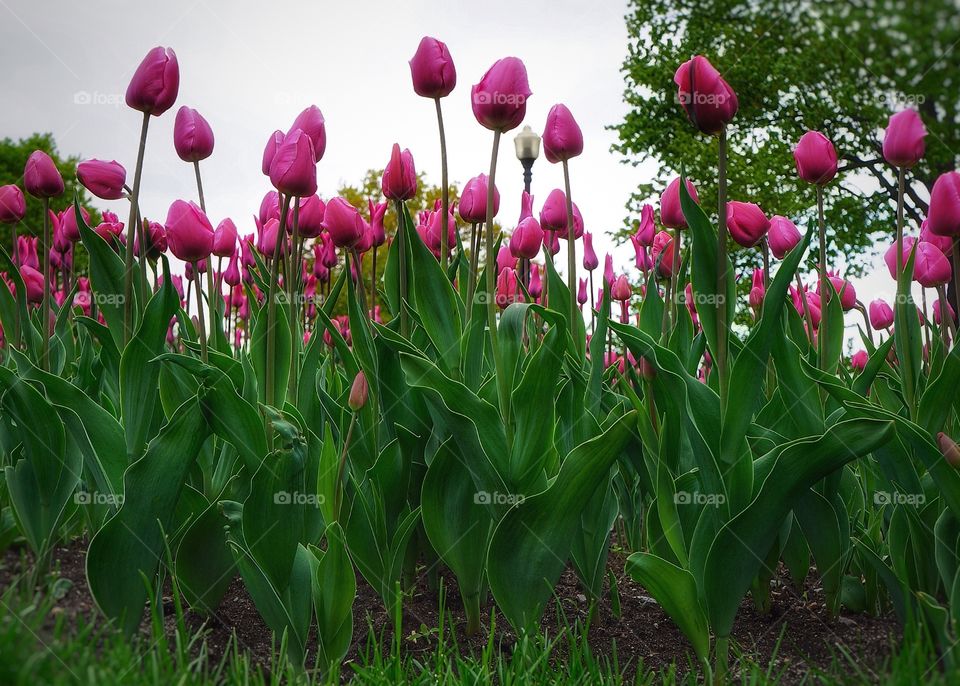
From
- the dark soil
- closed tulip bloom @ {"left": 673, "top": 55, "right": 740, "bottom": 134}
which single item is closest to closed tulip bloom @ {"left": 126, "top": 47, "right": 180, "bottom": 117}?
the dark soil

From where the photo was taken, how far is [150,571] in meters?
1.89

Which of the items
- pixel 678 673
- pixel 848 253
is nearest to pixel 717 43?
pixel 848 253

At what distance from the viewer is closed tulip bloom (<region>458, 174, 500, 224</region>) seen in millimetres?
2479

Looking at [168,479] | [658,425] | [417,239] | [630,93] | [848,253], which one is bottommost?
[168,479]

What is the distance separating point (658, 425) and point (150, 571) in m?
1.39

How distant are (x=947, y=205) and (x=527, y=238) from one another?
48.8 inches

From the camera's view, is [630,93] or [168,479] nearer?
[168,479]

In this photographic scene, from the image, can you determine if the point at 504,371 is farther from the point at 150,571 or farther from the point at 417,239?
the point at 150,571

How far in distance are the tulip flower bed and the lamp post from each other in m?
8.33

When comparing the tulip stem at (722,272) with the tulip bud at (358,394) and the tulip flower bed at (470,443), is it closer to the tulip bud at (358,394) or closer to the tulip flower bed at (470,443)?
the tulip flower bed at (470,443)

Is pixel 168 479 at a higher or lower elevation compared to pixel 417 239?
lower

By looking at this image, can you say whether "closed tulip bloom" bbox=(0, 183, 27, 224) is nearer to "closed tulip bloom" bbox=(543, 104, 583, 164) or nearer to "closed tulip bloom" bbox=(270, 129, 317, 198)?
"closed tulip bloom" bbox=(270, 129, 317, 198)

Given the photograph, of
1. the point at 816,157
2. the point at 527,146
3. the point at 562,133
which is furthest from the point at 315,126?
the point at 527,146

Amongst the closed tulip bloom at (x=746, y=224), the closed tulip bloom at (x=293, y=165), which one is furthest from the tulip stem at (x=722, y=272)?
the closed tulip bloom at (x=293, y=165)
